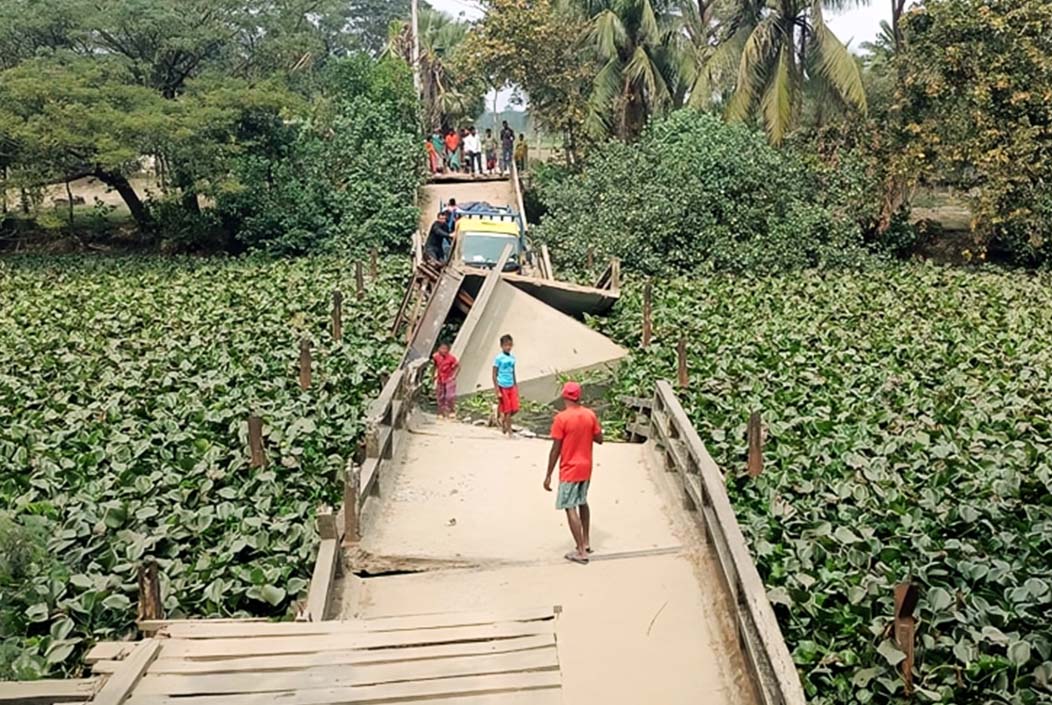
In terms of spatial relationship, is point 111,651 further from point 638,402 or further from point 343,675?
point 638,402

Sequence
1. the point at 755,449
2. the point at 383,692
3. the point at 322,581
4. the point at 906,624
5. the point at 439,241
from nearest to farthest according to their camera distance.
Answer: the point at 383,692
the point at 906,624
the point at 322,581
the point at 755,449
the point at 439,241

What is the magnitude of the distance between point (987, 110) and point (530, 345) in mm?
13335

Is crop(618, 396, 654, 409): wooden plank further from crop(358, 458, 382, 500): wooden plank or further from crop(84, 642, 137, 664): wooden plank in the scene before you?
crop(84, 642, 137, 664): wooden plank

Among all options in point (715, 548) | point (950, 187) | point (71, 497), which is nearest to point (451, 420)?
point (71, 497)

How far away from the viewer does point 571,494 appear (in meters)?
7.92

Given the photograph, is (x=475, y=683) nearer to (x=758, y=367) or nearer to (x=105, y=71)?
(x=758, y=367)

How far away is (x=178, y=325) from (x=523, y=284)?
18.8ft

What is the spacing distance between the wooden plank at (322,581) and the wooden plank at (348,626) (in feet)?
5.27

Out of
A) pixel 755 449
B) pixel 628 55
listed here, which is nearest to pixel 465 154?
pixel 628 55

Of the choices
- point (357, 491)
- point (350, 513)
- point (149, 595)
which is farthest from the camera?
point (357, 491)

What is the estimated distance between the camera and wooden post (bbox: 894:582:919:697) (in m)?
6.12

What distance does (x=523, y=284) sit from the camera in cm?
Result: 1747

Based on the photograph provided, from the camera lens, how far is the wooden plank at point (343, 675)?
14.1 feet

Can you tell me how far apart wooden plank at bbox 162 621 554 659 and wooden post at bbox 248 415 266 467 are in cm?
516
